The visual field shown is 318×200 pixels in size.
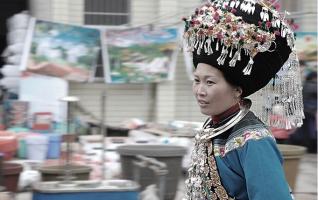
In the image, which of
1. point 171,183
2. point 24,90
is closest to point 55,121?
point 24,90

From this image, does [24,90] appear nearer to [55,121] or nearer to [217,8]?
[55,121]

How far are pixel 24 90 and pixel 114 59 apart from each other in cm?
153

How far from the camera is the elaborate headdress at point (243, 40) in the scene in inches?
83.4

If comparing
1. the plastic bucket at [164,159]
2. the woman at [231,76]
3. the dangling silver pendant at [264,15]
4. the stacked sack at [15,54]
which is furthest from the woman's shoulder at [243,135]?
the stacked sack at [15,54]

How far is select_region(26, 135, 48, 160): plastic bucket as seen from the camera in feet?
26.0

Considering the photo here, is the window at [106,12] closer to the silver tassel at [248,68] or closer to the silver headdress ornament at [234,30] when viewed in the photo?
the silver headdress ornament at [234,30]

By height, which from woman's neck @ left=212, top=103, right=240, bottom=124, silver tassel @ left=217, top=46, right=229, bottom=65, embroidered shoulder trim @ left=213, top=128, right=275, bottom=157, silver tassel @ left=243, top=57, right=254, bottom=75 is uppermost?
silver tassel @ left=217, top=46, right=229, bottom=65

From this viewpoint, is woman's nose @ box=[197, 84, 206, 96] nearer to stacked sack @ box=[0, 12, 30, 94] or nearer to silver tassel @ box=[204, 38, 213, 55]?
silver tassel @ box=[204, 38, 213, 55]

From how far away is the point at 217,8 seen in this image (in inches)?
86.9

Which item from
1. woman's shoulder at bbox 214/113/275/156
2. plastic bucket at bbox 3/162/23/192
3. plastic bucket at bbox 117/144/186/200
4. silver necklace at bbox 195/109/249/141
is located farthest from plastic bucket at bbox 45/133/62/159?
woman's shoulder at bbox 214/113/275/156

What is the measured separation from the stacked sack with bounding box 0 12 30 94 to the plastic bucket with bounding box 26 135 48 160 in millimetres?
1600

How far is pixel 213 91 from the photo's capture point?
6.97 feet

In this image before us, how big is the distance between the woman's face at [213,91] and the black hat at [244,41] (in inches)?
0.8

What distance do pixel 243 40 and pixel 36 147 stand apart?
6182mm
